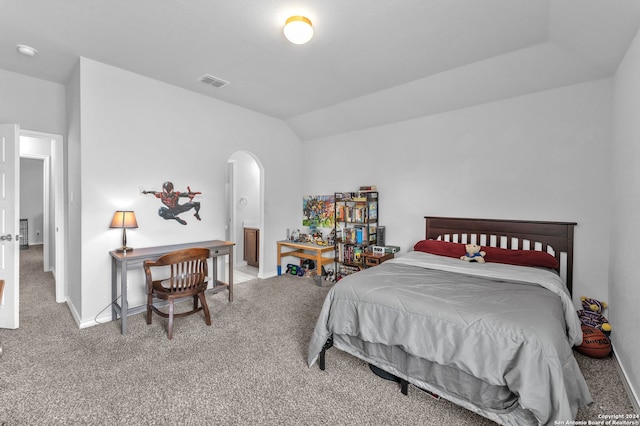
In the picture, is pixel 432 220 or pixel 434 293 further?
pixel 432 220

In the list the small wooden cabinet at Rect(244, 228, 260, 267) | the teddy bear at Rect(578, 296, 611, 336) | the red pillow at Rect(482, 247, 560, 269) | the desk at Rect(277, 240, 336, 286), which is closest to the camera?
the teddy bear at Rect(578, 296, 611, 336)

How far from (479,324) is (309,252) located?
3.65 meters

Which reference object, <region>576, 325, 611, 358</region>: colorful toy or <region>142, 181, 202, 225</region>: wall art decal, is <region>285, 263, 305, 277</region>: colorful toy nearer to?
<region>142, 181, 202, 225</region>: wall art decal

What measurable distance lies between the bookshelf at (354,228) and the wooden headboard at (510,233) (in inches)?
33.4

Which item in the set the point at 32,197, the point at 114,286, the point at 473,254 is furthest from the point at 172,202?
the point at 32,197

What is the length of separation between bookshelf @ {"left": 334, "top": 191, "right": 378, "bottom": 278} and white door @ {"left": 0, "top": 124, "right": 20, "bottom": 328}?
384 centimetres

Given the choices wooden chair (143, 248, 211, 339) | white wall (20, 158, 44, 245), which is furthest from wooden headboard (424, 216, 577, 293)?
white wall (20, 158, 44, 245)

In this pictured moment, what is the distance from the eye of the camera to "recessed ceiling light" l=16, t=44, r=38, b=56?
2.72m

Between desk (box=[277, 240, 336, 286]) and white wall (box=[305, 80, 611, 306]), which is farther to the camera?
desk (box=[277, 240, 336, 286])

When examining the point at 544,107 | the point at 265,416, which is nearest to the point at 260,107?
the point at 544,107

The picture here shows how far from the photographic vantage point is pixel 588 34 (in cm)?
233

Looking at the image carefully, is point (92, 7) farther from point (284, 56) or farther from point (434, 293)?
point (434, 293)

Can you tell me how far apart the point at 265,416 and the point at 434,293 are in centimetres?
138

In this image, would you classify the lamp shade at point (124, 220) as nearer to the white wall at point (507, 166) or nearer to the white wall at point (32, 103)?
the white wall at point (32, 103)
